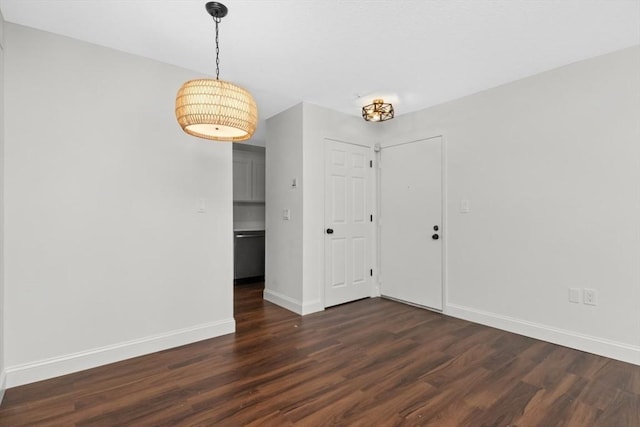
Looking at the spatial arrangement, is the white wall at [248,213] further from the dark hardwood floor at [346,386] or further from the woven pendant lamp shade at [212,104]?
the woven pendant lamp shade at [212,104]

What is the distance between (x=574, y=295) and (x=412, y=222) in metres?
1.74

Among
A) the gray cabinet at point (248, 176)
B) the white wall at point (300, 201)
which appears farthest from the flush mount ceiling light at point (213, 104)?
the gray cabinet at point (248, 176)

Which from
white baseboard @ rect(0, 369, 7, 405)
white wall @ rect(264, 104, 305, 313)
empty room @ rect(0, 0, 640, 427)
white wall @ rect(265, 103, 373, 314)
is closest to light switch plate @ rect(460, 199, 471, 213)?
empty room @ rect(0, 0, 640, 427)

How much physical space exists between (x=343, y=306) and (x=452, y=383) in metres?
1.89

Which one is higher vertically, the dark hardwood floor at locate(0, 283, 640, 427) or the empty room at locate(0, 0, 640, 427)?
the empty room at locate(0, 0, 640, 427)

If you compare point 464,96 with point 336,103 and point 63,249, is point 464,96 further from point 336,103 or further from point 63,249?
point 63,249

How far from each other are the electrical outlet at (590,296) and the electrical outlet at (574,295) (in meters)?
0.04

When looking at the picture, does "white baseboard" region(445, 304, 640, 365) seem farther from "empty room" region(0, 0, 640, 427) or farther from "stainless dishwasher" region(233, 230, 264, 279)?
"stainless dishwasher" region(233, 230, 264, 279)

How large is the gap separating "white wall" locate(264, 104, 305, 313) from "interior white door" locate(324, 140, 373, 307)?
1.23 ft

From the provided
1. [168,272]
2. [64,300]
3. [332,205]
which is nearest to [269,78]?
[332,205]

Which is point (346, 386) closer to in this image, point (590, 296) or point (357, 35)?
point (590, 296)

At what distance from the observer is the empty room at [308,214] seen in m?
1.97

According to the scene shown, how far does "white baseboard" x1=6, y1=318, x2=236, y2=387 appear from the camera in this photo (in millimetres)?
2125

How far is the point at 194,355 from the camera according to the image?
101 inches
